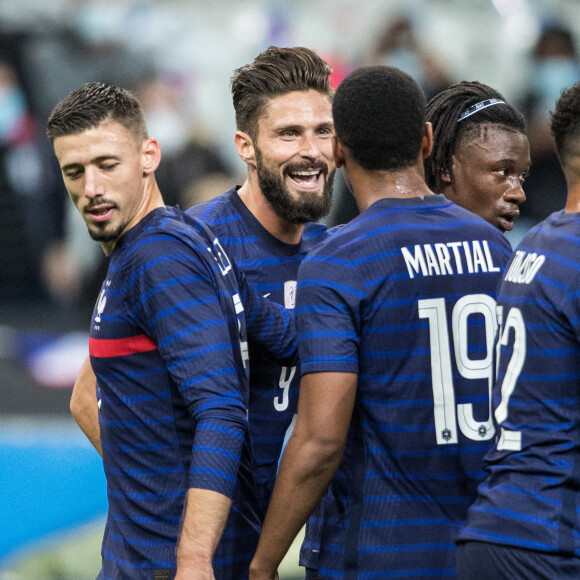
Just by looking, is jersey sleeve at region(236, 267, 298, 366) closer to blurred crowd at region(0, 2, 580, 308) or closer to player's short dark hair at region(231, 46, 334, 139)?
player's short dark hair at region(231, 46, 334, 139)

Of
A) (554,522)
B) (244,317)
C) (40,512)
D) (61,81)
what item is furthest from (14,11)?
(554,522)

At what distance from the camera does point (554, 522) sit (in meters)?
2.05

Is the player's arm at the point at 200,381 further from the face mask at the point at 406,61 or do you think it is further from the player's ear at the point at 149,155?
the face mask at the point at 406,61

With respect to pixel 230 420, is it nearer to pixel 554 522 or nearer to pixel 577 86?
pixel 554 522

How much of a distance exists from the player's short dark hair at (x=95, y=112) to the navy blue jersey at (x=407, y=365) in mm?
644

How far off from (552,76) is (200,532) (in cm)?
834

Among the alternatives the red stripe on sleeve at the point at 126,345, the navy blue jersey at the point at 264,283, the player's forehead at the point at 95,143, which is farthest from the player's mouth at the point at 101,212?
the navy blue jersey at the point at 264,283

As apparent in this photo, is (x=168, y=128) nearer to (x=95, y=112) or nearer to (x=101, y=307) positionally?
(x=95, y=112)

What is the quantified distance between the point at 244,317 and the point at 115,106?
642 mm

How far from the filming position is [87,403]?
3.04 m

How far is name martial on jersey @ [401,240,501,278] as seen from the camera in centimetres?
230

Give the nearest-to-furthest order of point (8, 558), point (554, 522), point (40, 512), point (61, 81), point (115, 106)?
point (554, 522) < point (115, 106) < point (8, 558) < point (40, 512) < point (61, 81)

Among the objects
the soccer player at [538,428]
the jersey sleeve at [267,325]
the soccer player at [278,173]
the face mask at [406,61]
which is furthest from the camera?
the face mask at [406,61]

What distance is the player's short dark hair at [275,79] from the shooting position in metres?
3.28
